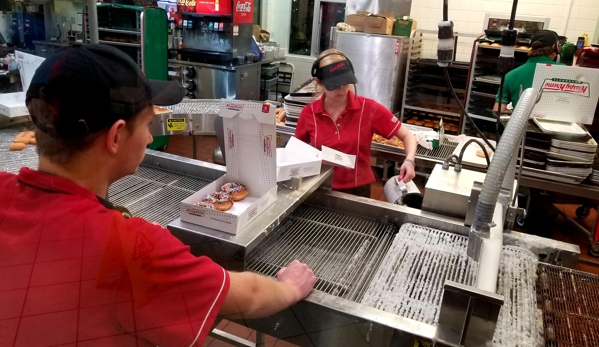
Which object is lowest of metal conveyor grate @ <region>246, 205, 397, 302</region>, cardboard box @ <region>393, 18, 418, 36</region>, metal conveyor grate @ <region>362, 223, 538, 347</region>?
metal conveyor grate @ <region>246, 205, 397, 302</region>

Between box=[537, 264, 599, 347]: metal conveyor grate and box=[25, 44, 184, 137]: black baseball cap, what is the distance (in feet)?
3.22

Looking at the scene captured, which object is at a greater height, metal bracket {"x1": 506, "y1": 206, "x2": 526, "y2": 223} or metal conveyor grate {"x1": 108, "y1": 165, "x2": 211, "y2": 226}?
metal bracket {"x1": 506, "y1": 206, "x2": 526, "y2": 223}

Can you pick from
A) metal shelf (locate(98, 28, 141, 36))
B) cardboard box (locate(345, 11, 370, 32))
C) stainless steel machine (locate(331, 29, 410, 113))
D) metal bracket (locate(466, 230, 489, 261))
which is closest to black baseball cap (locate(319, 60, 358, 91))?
metal bracket (locate(466, 230, 489, 261))

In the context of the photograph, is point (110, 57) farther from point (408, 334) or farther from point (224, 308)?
point (408, 334)

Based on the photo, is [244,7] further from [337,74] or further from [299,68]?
[337,74]

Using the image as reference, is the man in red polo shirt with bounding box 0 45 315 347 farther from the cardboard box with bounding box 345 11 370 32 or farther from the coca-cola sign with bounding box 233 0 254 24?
the cardboard box with bounding box 345 11 370 32

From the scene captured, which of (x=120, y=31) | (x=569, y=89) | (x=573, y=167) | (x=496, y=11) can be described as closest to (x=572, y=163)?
(x=573, y=167)

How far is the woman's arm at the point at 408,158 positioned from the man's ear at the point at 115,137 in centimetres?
142

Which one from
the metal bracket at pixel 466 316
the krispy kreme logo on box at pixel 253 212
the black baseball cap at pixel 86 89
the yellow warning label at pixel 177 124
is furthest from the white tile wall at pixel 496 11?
the black baseball cap at pixel 86 89

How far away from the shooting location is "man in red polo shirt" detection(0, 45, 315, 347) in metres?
0.68

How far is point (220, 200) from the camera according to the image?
1.31 meters

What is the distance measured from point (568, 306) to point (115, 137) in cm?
108

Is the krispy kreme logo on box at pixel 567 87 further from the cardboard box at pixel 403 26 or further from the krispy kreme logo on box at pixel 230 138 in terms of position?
the cardboard box at pixel 403 26

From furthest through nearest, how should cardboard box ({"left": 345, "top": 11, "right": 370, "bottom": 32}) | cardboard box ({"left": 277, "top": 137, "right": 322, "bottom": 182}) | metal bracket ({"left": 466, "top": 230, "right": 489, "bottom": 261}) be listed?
cardboard box ({"left": 345, "top": 11, "right": 370, "bottom": 32}) < cardboard box ({"left": 277, "top": 137, "right": 322, "bottom": 182}) < metal bracket ({"left": 466, "top": 230, "right": 489, "bottom": 261})
